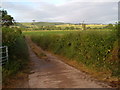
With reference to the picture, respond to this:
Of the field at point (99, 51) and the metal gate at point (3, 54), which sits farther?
the metal gate at point (3, 54)

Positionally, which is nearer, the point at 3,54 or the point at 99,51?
the point at 99,51

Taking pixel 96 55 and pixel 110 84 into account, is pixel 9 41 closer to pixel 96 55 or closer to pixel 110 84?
pixel 96 55

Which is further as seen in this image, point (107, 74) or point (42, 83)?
point (107, 74)

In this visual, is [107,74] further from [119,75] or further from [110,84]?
[110,84]

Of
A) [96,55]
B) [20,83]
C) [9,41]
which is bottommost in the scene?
[20,83]

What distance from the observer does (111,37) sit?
452 inches

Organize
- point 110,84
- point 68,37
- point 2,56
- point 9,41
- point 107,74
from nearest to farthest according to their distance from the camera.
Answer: point 110,84 → point 107,74 → point 2,56 → point 9,41 → point 68,37

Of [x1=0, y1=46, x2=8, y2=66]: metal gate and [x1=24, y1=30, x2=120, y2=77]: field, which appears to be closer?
[x1=24, y1=30, x2=120, y2=77]: field

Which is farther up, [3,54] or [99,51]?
[99,51]

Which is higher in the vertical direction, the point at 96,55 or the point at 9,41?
the point at 9,41

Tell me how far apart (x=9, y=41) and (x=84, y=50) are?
520 cm

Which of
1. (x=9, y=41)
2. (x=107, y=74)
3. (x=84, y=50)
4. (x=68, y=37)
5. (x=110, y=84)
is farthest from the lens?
(x=68, y=37)

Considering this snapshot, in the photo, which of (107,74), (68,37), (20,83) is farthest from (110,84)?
(68,37)

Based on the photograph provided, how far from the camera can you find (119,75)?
394 inches
